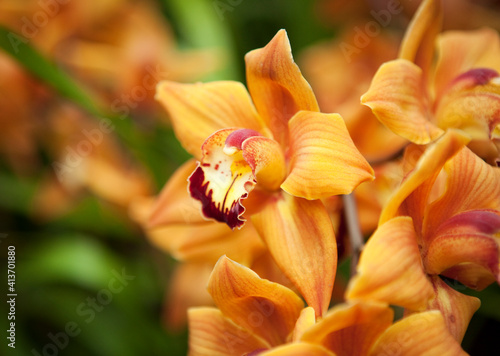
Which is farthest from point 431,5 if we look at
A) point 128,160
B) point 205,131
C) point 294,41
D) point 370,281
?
point 128,160

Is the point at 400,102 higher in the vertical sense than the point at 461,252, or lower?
higher

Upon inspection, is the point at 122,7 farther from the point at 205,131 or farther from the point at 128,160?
the point at 205,131

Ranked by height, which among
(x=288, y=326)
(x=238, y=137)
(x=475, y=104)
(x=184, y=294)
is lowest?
(x=184, y=294)

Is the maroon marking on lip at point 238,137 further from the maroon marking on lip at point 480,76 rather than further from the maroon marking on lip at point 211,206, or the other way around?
the maroon marking on lip at point 480,76

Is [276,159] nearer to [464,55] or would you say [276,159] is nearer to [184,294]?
[464,55]

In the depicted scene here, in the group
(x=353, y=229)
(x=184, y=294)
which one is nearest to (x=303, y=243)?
(x=353, y=229)

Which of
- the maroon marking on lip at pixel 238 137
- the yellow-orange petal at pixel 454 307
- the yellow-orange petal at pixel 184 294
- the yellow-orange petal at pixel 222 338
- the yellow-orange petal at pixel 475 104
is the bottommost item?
the yellow-orange petal at pixel 184 294

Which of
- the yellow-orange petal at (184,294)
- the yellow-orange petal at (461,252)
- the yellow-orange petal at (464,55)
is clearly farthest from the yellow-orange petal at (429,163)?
the yellow-orange petal at (184,294)
